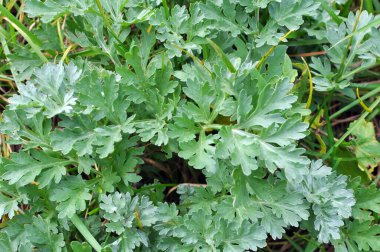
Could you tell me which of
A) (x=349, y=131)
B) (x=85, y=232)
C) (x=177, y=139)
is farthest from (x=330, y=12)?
(x=85, y=232)

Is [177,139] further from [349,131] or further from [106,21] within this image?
[349,131]

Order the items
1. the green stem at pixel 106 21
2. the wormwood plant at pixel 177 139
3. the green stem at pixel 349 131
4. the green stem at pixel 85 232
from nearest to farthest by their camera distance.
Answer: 1. the wormwood plant at pixel 177 139
2. the green stem at pixel 85 232
3. the green stem at pixel 106 21
4. the green stem at pixel 349 131

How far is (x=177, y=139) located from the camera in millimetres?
2416

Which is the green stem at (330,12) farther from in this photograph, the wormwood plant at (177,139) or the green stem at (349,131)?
the green stem at (349,131)

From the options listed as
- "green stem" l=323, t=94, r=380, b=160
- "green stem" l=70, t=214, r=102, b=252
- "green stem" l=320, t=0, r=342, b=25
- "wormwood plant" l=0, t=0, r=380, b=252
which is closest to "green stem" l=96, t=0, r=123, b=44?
"wormwood plant" l=0, t=0, r=380, b=252

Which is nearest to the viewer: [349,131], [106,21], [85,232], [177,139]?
[177,139]

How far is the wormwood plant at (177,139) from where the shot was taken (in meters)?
2.43

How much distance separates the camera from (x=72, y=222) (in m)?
2.70

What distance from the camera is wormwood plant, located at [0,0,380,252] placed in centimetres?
243

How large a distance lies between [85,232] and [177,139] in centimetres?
69

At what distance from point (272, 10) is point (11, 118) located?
1451 mm

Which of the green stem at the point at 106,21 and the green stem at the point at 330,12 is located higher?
the green stem at the point at 106,21

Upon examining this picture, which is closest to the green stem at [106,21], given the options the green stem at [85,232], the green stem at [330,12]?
the green stem at [85,232]

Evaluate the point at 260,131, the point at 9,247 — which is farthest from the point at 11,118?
the point at 260,131
